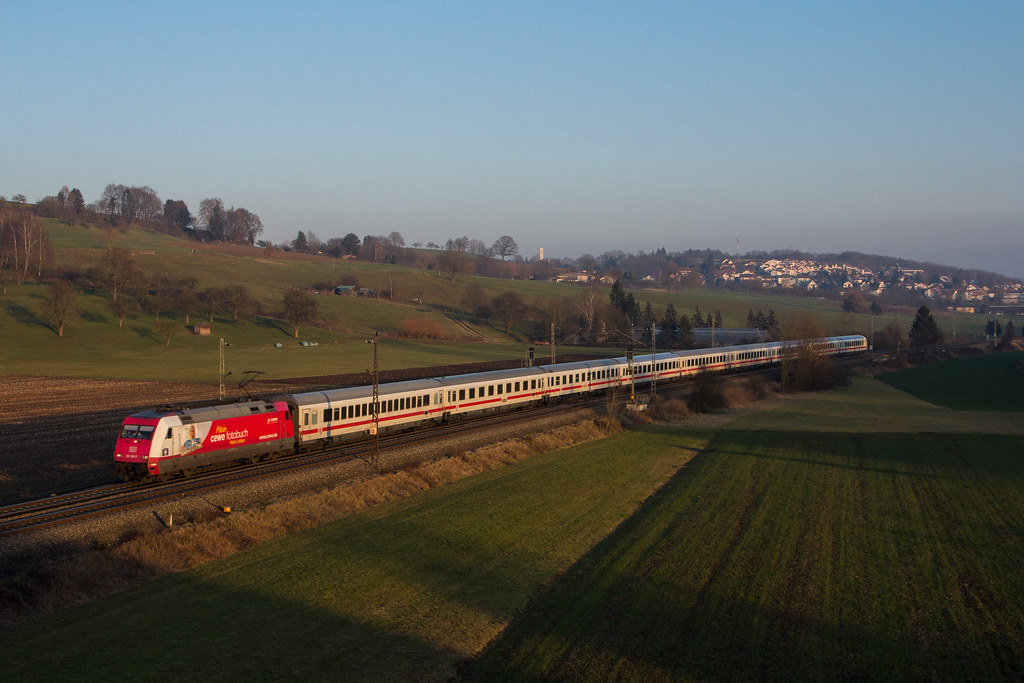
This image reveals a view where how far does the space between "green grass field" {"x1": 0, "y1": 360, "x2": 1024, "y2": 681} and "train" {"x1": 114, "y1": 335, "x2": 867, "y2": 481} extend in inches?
324

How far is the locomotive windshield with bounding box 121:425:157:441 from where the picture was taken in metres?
26.4

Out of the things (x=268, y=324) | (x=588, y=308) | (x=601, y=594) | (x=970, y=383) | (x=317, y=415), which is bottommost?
(x=970, y=383)

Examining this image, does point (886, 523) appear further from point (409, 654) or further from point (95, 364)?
point (95, 364)

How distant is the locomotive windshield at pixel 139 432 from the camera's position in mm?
26406

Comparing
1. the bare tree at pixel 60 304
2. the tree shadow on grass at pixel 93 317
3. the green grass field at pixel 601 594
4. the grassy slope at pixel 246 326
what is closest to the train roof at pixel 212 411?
the green grass field at pixel 601 594

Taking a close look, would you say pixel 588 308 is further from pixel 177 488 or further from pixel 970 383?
pixel 177 488

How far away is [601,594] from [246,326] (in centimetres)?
9195

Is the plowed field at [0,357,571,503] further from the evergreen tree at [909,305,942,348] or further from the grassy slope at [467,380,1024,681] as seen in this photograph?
the evergreen tree at [909,305,942,348]

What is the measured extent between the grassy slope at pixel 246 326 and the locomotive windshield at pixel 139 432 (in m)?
41.4

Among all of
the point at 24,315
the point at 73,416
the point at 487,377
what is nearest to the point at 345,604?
the point at 487,377

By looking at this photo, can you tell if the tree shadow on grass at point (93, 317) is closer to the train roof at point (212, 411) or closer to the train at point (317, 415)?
the train at point (317, 415)

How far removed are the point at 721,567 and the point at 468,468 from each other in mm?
13959

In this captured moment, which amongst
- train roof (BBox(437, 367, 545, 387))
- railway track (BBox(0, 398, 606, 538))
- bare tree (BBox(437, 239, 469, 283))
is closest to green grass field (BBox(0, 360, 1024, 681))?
railway track (BBox(0, 398, 606, 538))

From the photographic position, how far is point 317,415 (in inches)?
1344
